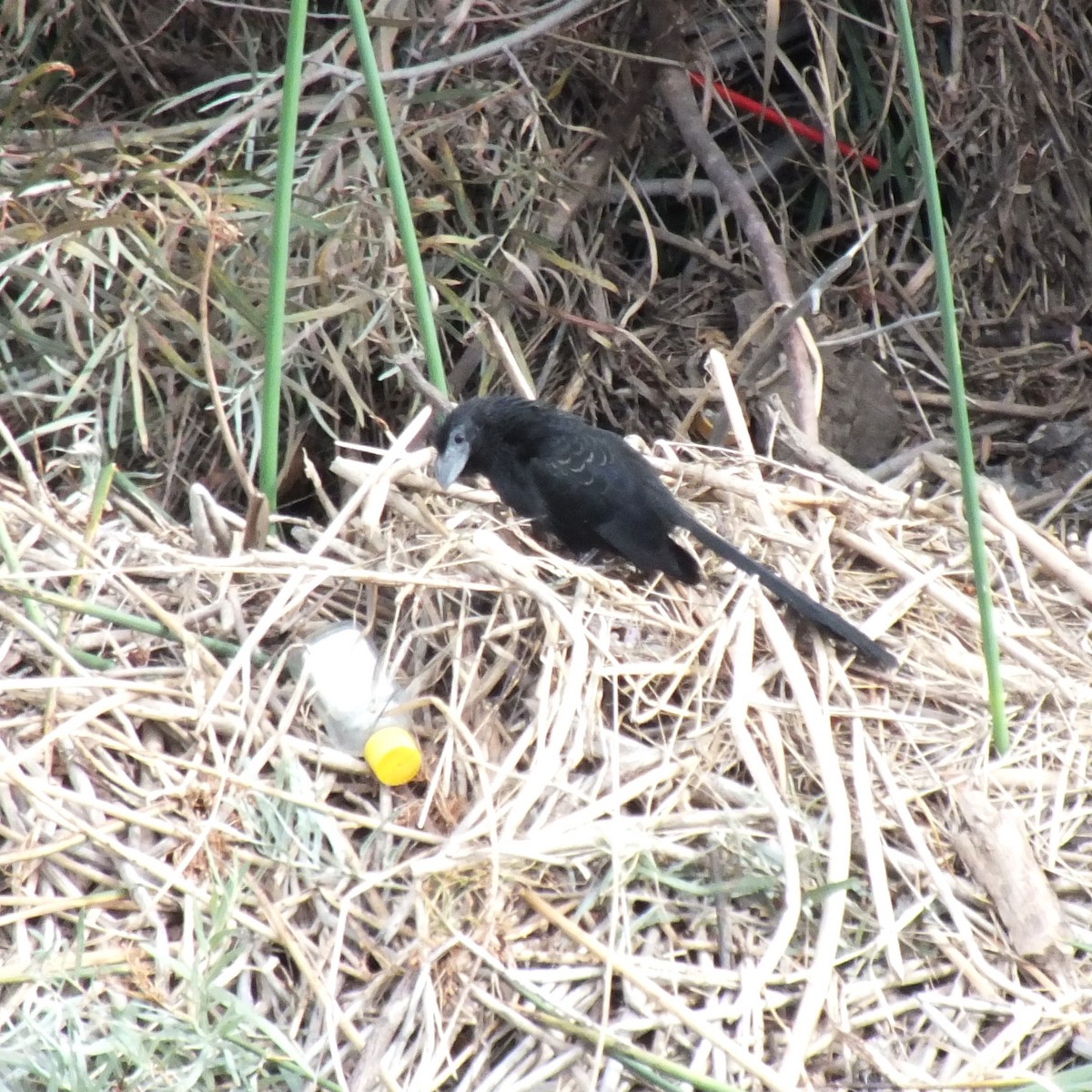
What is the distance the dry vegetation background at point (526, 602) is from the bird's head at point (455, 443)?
0.06m

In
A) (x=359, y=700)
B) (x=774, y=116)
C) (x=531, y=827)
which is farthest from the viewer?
(x=774, y=116)

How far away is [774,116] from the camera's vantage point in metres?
3.95

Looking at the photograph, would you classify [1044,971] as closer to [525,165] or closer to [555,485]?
[555,485]

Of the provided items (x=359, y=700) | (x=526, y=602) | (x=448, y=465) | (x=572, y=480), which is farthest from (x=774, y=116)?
(x=359, y=700)

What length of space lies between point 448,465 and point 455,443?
5 centimetres

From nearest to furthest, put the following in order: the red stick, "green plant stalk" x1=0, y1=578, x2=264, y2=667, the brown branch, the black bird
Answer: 1. "green plant stalk" x1=0, y1=578, x2=264, y2=667
2. the black bird
3. the brown branch
4. the red stick

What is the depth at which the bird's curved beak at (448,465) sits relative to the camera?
2.87 metres

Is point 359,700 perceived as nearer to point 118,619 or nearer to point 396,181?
point 118,619

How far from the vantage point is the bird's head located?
288cm

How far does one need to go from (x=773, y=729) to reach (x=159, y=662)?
991mm

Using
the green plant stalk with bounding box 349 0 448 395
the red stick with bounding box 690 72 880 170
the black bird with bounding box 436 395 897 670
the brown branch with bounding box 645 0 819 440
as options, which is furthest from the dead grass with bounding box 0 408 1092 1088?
the red stick with bounding box 690 72 880 170

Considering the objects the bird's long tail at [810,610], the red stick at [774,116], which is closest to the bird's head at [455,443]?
the bird's long tail at [810,610]

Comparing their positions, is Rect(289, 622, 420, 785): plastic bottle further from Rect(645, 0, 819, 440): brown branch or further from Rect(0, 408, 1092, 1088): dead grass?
Rect(645, 0, 819, 440): brown branch

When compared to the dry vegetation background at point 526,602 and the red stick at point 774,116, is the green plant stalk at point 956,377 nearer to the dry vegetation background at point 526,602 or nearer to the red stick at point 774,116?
the dry vegetation background at point 526,602
